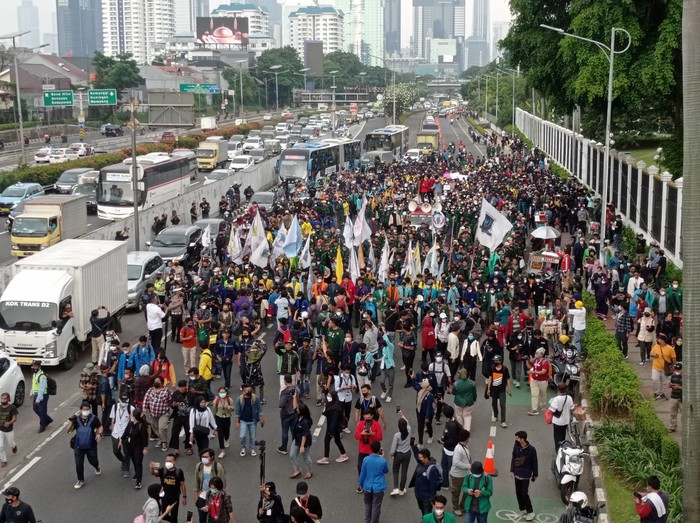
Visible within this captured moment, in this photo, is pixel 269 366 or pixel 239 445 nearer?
pixel 239 445

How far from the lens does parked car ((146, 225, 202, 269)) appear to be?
99.3 feet

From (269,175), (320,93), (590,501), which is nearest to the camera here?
(590,501)

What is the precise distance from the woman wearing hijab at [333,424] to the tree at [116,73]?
9648 centimetres

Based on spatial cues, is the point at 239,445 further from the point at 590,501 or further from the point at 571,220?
the point at 571,220

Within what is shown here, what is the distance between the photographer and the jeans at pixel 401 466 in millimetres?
13609

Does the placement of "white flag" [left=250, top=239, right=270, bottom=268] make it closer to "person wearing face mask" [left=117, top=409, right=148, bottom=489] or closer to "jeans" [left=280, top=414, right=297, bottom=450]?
"jeans" [left=280, top=414, right=297, bottom=450]

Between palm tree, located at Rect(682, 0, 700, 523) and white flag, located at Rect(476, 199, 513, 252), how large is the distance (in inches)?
595

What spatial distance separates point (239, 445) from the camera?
635 inches

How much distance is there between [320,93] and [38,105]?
74027mm

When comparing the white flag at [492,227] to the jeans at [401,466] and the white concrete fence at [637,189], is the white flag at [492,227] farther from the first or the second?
the jeans at [401,466]

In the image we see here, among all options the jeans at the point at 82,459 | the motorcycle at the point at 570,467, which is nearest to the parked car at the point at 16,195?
the jeans at the point at 82,459

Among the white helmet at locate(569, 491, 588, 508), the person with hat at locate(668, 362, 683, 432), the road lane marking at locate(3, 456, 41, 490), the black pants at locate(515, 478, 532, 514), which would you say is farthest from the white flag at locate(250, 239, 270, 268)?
the white helmet at locate(569, 491, 588, 508)

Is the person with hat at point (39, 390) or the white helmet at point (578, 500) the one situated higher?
the white helmet at point (578, 500)

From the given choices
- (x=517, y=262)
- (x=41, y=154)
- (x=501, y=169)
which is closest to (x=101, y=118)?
(x=41, y=154)
